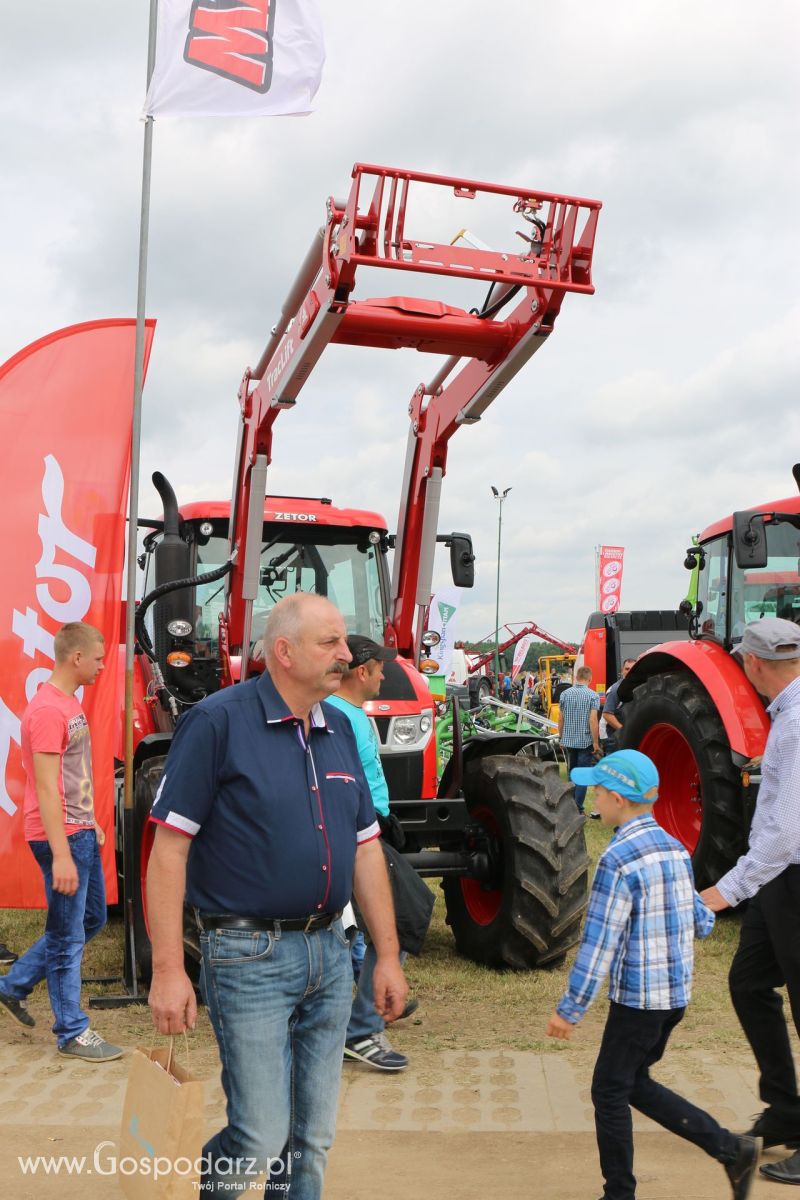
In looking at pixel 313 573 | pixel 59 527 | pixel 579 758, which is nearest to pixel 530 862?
pixel 313 573

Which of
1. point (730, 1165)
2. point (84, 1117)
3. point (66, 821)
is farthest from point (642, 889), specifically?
point (66, 821)

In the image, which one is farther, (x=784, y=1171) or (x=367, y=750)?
(x=367, y=750)

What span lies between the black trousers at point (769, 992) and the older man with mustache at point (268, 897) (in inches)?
59.6

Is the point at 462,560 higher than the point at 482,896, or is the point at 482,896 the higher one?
the point at 462,560

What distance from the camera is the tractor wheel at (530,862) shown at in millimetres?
6125

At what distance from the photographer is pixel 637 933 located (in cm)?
331

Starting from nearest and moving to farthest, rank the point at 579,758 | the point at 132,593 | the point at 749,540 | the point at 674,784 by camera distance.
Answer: the point at 132,593 → the point at 749,540 → the point at 674,784 → the point at 579,758

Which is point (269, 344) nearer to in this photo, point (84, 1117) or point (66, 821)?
point (66, 821)

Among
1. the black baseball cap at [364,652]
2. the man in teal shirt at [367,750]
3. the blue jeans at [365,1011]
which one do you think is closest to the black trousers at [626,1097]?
the man in teal shirt at [367,750]

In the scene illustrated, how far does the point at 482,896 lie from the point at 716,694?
1.99 meters

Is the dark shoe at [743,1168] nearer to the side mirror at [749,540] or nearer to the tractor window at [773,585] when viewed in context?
the side mirror at [749,540]

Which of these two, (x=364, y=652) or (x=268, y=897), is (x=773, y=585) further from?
(x=268, y=897)

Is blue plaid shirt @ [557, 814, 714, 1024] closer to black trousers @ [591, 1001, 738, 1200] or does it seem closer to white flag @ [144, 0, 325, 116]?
black trousers @ [591, 1001, 738, 1200]

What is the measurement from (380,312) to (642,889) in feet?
11.5
